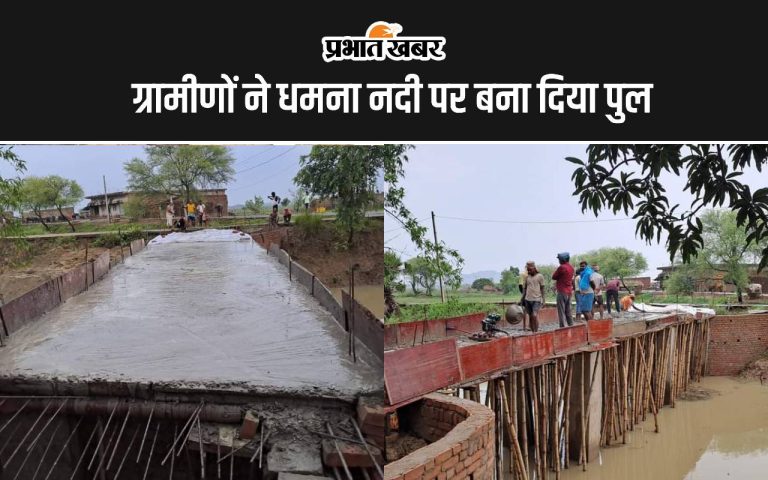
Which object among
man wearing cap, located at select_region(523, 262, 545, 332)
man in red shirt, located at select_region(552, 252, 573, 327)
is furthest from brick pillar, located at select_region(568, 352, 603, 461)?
man wearing cap, located at select_region(523, 262, 545, 332)

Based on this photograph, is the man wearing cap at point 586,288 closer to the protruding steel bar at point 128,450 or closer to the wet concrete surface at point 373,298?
the wet concrete surface at point 373,298

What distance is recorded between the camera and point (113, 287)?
4.03 metres

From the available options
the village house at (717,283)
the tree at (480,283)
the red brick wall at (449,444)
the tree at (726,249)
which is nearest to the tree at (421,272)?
the red brick wall at (449,444)

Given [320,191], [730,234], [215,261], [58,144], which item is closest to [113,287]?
[215,261]

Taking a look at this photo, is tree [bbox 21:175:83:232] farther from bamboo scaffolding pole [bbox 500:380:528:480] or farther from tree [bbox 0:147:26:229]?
bamboo scaffolding pole [bbox 500:380:528:480]

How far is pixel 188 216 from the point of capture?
3963 millimetres

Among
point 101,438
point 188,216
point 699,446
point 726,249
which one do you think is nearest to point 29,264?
point 188,216

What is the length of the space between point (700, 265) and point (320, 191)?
25744mm

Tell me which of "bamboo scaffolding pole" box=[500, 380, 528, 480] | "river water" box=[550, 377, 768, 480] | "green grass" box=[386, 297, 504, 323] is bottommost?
"river water" box=[550, 377, 768, 480]

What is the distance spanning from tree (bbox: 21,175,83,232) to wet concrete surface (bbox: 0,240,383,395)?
637mm

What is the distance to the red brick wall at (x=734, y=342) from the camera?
16.5 metres

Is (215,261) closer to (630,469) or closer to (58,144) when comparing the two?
(58,144)

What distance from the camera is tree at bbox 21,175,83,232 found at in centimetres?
354

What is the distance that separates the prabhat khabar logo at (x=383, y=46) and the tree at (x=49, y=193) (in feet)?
5.40
